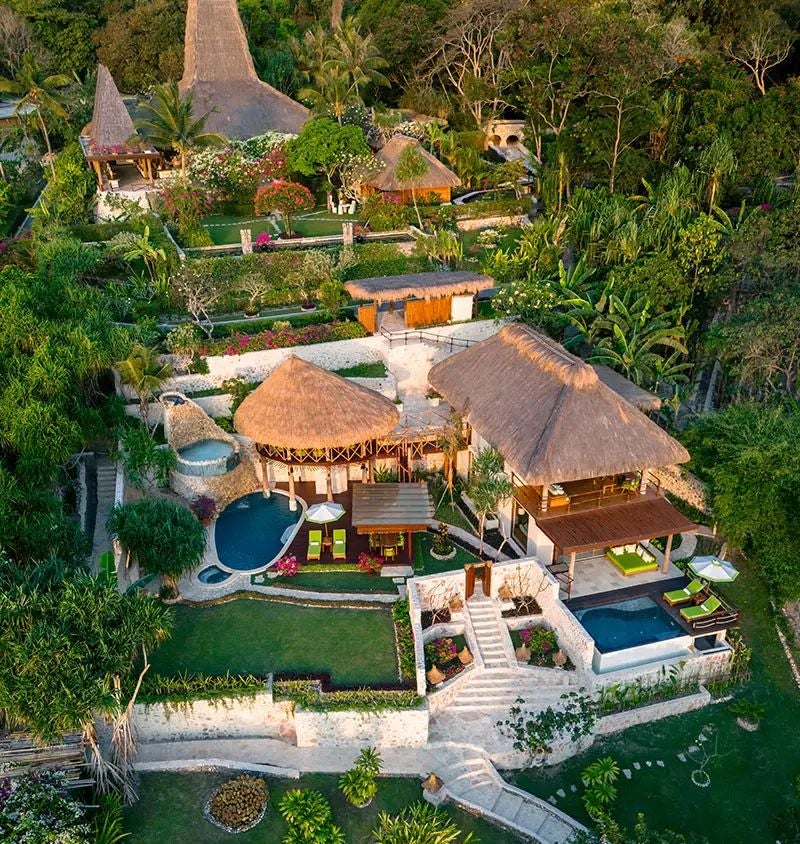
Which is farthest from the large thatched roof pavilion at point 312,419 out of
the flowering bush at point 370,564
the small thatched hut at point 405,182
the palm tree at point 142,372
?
the small thatched hut at point 405,182

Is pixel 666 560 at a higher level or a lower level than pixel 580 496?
lower

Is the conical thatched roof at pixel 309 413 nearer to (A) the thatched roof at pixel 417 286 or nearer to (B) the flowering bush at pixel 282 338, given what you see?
(B) the flowering bush at pixel 282 338

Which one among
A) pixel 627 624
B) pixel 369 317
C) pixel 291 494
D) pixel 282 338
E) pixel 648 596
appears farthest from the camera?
pixel 369 317

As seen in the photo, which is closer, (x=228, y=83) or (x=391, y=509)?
(x=391, y=509)

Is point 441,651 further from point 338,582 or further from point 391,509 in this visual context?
point 391,509

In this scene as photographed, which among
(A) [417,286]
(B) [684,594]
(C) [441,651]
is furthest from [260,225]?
(B) [684,594]

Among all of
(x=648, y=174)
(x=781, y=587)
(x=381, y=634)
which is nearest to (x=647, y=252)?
(x=648, y=174)

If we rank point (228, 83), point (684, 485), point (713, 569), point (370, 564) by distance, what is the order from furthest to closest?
point (228, 83) < point (684, 485) < point (370, 564) < point (713, 569)

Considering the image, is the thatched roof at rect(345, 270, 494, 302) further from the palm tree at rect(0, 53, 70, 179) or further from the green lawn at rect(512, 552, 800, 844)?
the palm tree at rect(0, 53, 70, 179)
